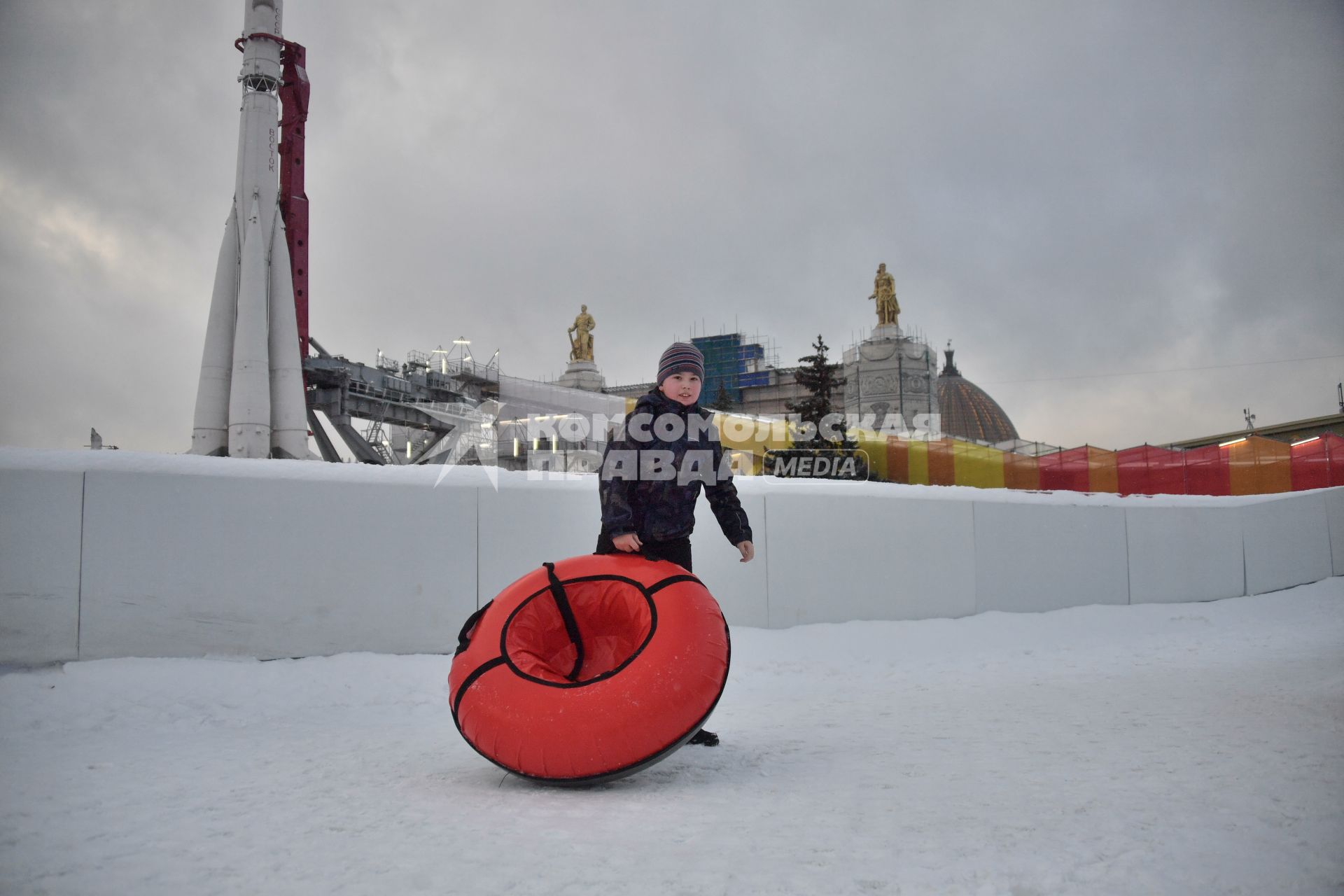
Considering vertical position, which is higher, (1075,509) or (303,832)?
(1075,509)

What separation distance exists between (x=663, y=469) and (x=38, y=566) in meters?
4.28

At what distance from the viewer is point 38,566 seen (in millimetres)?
4934

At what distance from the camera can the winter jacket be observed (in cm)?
375

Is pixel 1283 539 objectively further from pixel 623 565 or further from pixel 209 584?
pixel 209 584

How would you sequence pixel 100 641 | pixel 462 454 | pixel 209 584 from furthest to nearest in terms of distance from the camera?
pixel 462 454 → pixel 209 584 → pixel 100 641

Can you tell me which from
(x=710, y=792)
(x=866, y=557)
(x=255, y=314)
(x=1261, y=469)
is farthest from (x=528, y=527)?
(x=255, y=314)

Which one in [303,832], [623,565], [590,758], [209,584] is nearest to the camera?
[303,832]

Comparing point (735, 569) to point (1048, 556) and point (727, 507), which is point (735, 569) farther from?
point (1048, 556)

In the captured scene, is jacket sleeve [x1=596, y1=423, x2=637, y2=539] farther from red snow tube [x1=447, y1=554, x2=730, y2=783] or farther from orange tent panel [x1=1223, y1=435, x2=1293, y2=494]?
orange tent panel [x1=1223, y1=435, x2=1293, y2=494]

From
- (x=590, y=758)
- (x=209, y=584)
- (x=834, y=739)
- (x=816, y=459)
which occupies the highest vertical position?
(x=816, y=459)

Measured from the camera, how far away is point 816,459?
1773 cm

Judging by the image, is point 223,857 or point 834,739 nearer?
point 223,857

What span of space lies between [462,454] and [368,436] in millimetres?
6594

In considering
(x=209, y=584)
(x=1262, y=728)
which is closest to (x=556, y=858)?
(x=1262, y=728)
